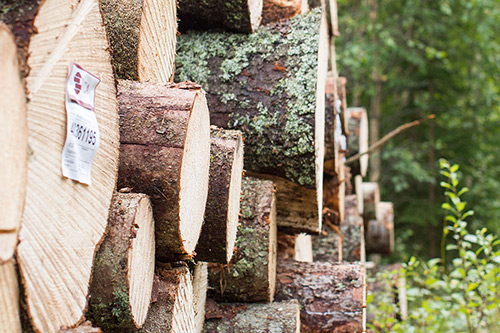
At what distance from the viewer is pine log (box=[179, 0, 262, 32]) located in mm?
1954

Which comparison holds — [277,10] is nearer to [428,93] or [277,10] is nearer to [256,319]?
[256,319]

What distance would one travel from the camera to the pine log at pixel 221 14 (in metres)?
1.95

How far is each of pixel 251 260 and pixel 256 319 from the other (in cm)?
20

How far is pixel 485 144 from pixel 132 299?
7.80 meters

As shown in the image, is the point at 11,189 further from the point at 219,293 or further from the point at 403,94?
the point at 403,94

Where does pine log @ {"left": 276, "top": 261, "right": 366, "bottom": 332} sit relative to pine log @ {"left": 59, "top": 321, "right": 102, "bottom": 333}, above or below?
below

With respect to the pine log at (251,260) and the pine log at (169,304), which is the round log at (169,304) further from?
the pine log at (251,260)

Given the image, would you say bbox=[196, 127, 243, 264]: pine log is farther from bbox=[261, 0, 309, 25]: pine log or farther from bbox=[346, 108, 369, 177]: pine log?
bbox=[346, 108, 369, 177]: pine log

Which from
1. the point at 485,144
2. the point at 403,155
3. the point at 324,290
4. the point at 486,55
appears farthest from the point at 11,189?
the point at 485,144

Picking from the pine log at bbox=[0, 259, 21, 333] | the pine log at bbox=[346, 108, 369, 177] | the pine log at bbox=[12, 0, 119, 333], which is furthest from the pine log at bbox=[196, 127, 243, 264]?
the pine log at bbox=[346, 108, 369, 177]

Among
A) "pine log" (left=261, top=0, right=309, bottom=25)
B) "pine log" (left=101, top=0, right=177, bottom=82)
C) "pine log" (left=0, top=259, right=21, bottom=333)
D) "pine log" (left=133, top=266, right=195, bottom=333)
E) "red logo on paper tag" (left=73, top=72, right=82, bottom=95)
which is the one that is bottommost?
"pine log" (left=133, top=266, right=195, bottom=333)

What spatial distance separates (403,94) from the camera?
925cm

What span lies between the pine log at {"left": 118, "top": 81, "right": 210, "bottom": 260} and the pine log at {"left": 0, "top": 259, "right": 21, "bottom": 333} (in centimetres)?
46

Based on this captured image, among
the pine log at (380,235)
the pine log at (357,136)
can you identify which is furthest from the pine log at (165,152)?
the pine log at (380,235)
